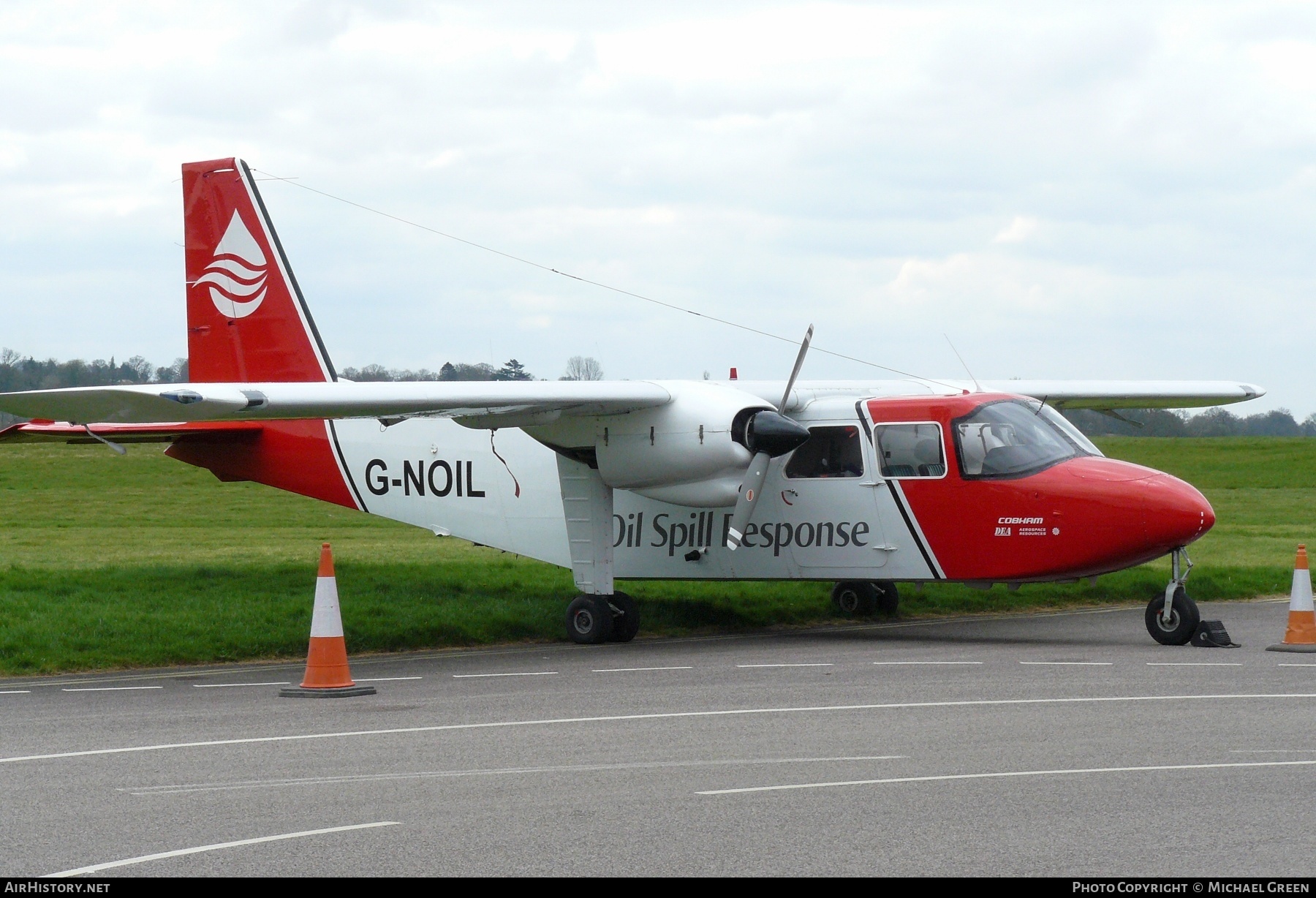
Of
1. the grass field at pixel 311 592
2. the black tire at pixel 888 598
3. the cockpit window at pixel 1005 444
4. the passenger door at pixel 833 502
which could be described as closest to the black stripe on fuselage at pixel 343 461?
the grass field at pixel 311 592

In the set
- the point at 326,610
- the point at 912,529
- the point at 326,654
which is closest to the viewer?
the point at 326,610

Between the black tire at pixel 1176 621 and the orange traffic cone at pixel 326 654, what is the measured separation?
7659 mm

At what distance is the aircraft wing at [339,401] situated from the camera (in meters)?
13.0

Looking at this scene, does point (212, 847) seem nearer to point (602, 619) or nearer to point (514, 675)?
point (514, 675)

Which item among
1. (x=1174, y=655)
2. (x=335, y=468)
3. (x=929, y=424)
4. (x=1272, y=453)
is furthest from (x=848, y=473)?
(x=1272, y=453)

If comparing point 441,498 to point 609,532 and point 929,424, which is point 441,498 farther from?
point 929,424

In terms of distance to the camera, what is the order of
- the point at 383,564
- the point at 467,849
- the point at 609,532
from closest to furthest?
the point at 467,849
the point at 609,532
the point at 383,564

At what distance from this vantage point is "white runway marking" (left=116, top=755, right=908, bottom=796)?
8211mm

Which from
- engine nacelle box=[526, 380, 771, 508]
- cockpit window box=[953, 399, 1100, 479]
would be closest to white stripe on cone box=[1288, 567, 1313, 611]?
cockpit window box=[953, 399, 1100, 479]

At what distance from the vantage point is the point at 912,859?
634cm

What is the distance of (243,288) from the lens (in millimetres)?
20609

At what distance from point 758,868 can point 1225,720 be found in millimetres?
5130

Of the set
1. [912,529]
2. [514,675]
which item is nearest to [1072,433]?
[912,529]

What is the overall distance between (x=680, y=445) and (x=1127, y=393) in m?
7.77
